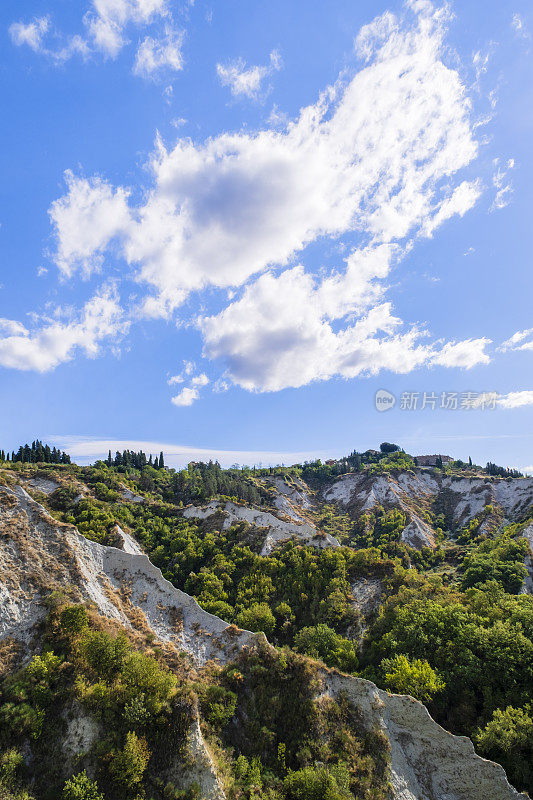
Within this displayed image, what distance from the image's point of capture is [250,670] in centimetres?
2488

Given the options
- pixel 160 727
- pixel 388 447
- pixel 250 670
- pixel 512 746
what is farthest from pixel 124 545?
pixel 388 447

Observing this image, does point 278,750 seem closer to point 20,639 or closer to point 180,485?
point 20,639

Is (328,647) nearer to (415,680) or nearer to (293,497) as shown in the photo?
(415,680)

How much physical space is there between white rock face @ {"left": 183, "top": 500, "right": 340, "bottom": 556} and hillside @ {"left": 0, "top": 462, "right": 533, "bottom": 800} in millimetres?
1386

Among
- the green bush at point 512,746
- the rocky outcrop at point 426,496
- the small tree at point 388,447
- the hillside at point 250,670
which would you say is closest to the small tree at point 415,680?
the hillside at point 250,670

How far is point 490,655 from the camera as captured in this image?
25.6 metres

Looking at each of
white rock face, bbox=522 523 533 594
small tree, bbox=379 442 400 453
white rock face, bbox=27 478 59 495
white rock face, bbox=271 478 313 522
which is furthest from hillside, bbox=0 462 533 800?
small tree, bbox=379 442 400 453

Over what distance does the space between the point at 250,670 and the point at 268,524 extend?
109 feet

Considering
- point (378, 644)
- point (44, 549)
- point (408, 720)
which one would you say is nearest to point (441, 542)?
point (378, 644)

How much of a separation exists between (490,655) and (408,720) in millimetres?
9225

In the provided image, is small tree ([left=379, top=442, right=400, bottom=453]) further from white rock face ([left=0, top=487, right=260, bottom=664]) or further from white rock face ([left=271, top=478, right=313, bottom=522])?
white rock face ([left=0, top=487, right=260, bottom=664])

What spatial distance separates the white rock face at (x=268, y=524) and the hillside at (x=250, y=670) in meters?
1.39

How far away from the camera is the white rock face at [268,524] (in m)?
49.9

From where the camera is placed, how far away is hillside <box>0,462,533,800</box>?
703 inches
